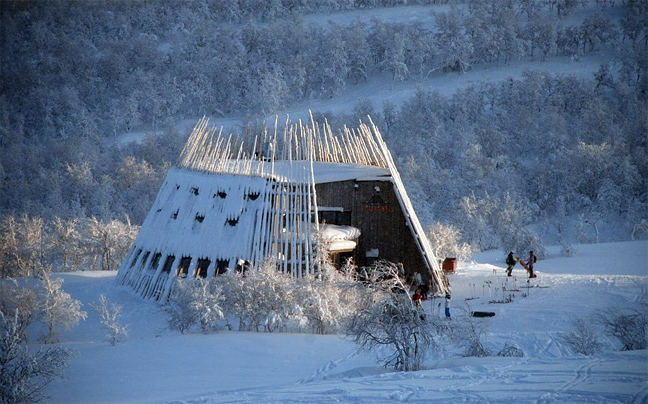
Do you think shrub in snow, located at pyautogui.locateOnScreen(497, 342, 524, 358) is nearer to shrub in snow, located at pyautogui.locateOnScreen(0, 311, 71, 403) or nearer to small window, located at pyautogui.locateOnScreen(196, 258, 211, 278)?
shrub in snow, located at pyautogui.locateOnScreen(0, 311, 71, 403)

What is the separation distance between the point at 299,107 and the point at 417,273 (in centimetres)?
4156

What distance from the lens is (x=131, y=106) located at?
201ft

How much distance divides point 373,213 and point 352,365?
9.45 m

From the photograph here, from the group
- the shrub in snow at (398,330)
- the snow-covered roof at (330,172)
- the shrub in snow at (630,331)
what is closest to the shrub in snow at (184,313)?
the shrub in snow at (398,330)

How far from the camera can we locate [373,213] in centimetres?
2241

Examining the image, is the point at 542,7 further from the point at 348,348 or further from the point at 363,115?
the point at 348,348

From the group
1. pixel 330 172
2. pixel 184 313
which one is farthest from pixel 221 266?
pixel 330 172

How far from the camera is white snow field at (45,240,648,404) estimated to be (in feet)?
34.6

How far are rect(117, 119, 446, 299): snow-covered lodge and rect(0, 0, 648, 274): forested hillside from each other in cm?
978

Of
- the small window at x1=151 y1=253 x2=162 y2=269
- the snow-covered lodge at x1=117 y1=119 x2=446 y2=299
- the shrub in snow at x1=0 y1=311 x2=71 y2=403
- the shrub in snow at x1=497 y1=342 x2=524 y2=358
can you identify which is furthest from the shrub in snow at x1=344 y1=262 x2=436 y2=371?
the small window at x1=151 y1=253 x2=162 y2=269

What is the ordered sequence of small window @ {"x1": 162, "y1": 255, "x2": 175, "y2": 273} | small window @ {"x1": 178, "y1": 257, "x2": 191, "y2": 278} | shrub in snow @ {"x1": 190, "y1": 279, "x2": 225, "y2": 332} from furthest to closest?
small window @ {"x1": 162, "y1": 255, "x2": 175, "y2": 273}, small window @ {"x1": 178, "y1": 257, "x2": 191, "y2": 278}, shrub in snow @ {"x1": 190, "y1": 279, "x2": 225, "y2": 332}

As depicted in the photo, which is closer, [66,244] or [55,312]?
[55,312]

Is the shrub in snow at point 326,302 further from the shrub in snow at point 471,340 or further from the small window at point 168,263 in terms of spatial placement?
the small window at point 168,263

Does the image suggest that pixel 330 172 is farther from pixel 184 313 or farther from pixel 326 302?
pixel 184 313
